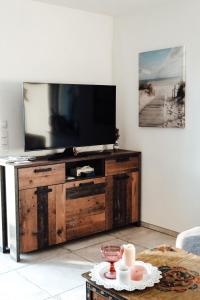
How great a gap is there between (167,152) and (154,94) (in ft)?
2.11

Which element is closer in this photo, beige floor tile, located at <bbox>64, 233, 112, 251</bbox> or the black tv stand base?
beige floor tile, located at <bbox>64, 233, 112, 251</bbox>

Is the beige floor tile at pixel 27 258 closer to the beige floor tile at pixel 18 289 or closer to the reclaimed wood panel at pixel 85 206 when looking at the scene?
the beige floor tile at pixel 18 289

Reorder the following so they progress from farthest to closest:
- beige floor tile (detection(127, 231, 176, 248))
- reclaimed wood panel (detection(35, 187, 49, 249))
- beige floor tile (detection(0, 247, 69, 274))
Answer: beige floor tile (detection(127, 231, 176, 248)) → reclaimed wood panel (detection(35, 187, 49, 249)) → beige floor tile (detection(0, 247, 69, 274))

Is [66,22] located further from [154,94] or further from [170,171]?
[170,171]

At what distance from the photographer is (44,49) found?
3.90 m

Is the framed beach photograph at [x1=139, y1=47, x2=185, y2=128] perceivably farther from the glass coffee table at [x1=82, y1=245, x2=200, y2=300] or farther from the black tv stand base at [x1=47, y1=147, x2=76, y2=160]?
the glass coffee table at [x1=82, y1=245, x2=200, y2=300]

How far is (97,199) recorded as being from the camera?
3.90 metres

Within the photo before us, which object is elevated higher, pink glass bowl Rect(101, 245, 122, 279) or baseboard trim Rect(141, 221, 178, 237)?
pink glass bowl Rect(101, 245, 122, 279)

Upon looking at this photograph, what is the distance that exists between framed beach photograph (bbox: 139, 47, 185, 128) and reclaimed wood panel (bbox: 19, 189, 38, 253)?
1.55 metres

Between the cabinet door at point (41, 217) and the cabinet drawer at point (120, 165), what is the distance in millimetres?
621

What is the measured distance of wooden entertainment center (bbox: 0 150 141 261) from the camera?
335cm

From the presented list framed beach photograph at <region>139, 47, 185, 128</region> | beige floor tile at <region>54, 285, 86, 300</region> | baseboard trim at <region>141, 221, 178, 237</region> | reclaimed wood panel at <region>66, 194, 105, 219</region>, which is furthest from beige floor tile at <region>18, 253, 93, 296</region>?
framed beach photograph at <region>139, 47, 185, 128</region>

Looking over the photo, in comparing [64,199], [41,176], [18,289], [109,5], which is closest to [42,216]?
[64,199]

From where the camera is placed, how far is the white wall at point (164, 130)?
3.67 metres
